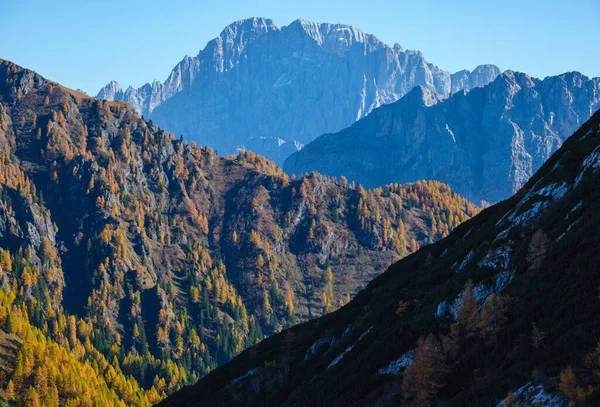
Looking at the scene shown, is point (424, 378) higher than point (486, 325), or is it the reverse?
point (486, 325)

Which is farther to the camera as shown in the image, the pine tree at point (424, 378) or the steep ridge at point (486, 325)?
the pine tree at point (424, 378)

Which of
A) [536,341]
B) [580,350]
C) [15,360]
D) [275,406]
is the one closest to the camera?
[580,350]

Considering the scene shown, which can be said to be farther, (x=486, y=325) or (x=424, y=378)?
(x=486, y=325)

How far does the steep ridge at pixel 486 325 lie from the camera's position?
43.8 metres

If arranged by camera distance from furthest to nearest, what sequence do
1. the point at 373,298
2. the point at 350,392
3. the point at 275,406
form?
the point at 373,298 → the point at 275,406 → the point at 350,392

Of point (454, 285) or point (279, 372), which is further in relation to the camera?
point (279, 372)

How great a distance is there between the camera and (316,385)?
7550cm

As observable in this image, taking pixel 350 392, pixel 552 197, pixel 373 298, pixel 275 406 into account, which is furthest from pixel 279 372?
pixel 552 197

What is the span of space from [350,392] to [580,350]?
1146 inches

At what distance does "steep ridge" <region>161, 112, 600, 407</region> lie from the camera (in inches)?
1724

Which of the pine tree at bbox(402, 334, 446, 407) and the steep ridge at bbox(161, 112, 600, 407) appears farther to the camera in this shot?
the pine tree at bbox(402, 334, 446, 407)

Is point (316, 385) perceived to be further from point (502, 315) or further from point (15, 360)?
point (15, 360)

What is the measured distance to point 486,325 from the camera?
53688 mm

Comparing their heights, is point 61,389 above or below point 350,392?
above
